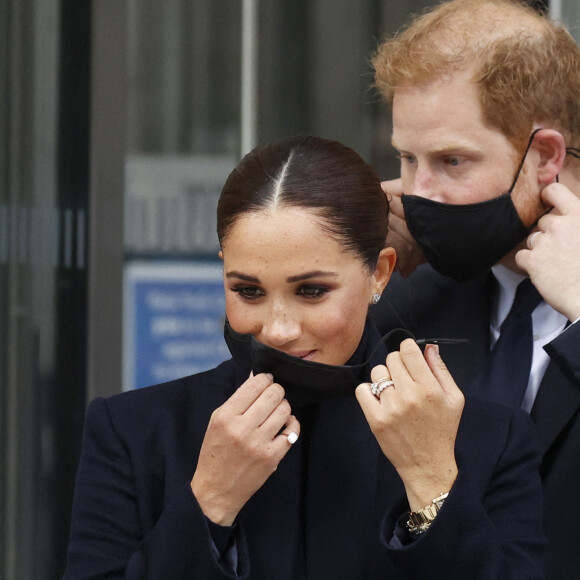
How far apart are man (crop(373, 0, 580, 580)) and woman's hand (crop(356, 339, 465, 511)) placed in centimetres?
49

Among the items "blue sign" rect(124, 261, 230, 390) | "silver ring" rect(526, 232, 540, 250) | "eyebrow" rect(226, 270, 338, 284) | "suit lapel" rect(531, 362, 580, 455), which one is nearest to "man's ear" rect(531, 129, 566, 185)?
"silver ring" rect(526, 232, 540, 250)

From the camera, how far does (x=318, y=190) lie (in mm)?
2189

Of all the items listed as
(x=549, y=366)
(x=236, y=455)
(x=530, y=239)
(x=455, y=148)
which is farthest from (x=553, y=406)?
(x=236, y=455)

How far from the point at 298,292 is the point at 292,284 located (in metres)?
0.03

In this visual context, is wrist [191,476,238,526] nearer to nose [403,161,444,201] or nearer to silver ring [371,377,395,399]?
silver ring [371,377,395,399]

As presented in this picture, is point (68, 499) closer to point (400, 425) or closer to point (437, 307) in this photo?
point (437, 307)

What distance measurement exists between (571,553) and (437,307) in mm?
747

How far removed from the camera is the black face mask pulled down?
2129 millimetres

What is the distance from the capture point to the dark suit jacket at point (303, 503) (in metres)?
2.03

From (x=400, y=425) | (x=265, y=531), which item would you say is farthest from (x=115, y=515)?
(x=400, y=425)

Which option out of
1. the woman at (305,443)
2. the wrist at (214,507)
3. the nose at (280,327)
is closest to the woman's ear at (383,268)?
the woman at (305,443)

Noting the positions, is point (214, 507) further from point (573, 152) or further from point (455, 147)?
point (573, 152)

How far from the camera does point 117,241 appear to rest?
4453 millimetres

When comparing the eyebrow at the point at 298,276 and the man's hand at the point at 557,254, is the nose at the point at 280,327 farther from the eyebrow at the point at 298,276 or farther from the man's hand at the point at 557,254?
the man's hand at the point at 557,254
